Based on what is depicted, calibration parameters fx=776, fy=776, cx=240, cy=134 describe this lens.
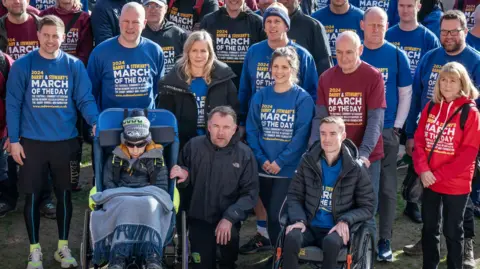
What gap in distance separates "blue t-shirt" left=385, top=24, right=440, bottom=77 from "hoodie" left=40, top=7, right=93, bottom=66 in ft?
10.2

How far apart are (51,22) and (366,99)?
2.73 metres

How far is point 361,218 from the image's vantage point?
587 centimetres

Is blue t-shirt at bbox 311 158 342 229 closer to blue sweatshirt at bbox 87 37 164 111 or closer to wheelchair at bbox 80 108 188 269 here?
wheelchair at bbox 80 108 188 269

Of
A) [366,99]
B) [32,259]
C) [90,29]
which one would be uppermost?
[90,29]

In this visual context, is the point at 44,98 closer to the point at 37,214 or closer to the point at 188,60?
the point at 37,214

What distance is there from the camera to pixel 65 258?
6.73 m

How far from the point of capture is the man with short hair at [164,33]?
7.55m

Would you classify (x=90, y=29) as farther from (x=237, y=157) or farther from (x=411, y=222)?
(x=411, y=222)

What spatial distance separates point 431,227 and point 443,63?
1535mm

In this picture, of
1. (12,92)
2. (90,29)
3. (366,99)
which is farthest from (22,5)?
(366,99)

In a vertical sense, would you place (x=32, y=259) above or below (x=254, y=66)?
below

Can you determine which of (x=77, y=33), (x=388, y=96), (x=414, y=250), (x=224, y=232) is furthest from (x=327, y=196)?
(x=77, y=33)

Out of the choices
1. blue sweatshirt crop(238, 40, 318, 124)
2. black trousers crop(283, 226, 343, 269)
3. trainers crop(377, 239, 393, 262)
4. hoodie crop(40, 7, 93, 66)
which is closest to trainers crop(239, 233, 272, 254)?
trainers crop(377, 239, 393, 262)

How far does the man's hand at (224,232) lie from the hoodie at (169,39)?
1983 mm
